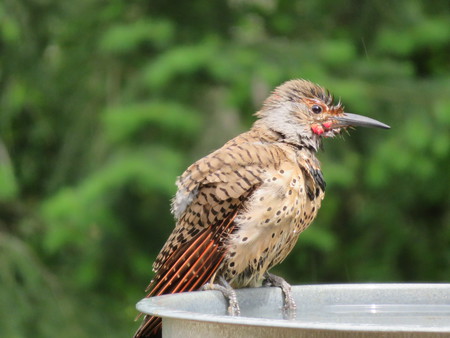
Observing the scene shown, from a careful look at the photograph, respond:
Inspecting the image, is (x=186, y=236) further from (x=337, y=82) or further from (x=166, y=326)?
(x=337, y=82)

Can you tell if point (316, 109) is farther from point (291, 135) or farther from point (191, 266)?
point (191, 266)

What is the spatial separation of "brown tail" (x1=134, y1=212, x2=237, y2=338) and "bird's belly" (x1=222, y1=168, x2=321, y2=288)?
0.05 metres

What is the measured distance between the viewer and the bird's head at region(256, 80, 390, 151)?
4262mm

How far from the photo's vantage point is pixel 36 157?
870 centimetres

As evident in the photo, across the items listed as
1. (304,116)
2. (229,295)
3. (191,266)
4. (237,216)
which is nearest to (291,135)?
(304,116)

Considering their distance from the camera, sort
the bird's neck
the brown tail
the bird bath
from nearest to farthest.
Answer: the bird bath < the brown tail < the bird's neck

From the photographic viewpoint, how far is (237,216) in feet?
12.6

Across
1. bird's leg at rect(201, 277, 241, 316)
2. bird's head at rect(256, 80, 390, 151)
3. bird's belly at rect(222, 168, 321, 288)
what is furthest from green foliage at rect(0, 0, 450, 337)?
bird's leg at rect(201, 277, 241, 316)

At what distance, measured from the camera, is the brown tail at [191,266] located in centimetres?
370

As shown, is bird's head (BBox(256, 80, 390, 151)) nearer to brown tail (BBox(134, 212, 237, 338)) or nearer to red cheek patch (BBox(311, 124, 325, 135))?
red cheek patch (BBox(311, 124, 325, 135))

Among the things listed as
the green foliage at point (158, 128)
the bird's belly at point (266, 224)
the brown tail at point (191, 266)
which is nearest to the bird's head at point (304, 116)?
the bird's belly at point (266, 224)

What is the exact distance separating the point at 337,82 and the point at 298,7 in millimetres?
1855

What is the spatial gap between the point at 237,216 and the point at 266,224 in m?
0.12

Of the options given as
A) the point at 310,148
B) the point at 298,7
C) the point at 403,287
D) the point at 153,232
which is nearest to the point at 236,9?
the point at 298,7
